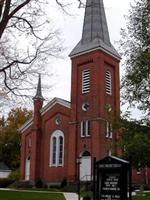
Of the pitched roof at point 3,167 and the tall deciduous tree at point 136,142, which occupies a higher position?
the tall deciduous tree at point 136,142

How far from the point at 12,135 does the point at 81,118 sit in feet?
84.8

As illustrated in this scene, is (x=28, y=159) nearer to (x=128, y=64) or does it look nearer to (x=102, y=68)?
(x=102, y=68)

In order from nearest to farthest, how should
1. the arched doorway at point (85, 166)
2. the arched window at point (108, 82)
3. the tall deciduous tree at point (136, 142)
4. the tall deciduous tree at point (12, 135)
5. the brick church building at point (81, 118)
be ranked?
1. the tall deciduous tree at point (136, 142)
2. the arched doorway at point (85, 166)
3. the brick church building at point (81, 118)
4. the arched window at point (108, 82)
5. the tall deciduous tree at point (12, 135)

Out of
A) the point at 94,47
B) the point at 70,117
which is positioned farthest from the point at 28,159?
the point at 94,47

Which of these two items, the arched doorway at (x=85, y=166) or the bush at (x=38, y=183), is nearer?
the arched doorway at (x=85, y=166)

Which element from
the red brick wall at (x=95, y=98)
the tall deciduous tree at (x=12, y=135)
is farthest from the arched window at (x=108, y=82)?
the tall deciduous tree at (x=12, y=135)

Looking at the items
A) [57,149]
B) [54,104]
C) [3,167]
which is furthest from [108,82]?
[3,167]

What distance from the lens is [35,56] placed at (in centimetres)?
1972

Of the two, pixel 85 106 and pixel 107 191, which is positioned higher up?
pixel 85 106

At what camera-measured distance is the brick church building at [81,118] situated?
124 ft

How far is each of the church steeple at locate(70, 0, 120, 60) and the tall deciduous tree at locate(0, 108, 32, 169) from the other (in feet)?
69.9

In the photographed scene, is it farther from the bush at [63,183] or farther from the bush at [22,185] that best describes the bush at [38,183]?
the bush at [63,183]

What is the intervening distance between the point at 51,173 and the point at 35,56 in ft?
76.8

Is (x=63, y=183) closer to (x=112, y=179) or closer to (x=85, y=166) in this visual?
(x=85, y=166)
